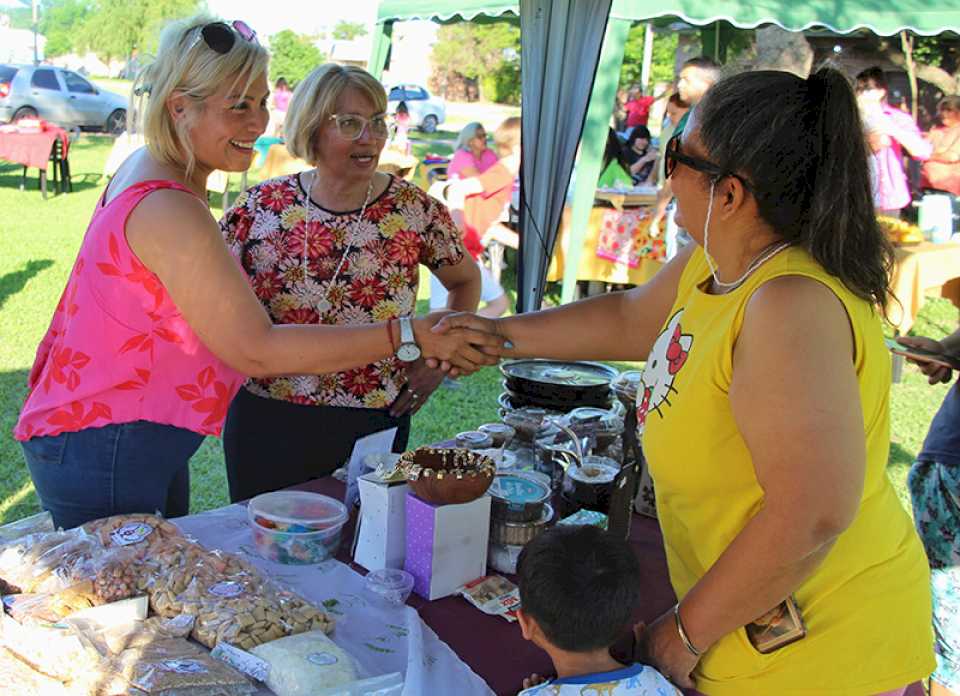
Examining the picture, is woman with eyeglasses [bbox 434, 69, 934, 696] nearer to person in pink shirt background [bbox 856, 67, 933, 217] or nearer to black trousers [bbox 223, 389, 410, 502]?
black trousers [bbox 223, 389, 410, 502]

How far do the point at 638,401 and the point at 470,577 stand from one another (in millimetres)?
516

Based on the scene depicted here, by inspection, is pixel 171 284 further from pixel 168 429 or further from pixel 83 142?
pixel 83 142

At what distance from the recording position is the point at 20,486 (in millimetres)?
4422

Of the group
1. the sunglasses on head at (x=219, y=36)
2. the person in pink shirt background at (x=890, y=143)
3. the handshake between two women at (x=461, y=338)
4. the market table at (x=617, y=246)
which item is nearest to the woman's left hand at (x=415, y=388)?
the handshake between two women at (x=461, y=338)

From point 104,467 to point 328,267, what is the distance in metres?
1.00

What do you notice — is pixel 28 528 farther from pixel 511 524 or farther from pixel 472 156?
pixel 472 156

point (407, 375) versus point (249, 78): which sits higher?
point (249, 78)

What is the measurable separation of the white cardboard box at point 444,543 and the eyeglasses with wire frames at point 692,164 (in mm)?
752

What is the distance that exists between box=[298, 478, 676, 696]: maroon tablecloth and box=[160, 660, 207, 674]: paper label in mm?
461

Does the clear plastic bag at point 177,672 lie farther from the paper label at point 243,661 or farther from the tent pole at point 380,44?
the tent pole at point 380,44

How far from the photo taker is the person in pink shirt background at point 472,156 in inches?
351

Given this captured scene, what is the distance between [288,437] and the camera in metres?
2.71

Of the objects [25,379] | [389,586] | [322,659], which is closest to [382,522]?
[389,586]

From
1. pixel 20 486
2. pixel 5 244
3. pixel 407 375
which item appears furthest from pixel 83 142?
pixel 407 375
